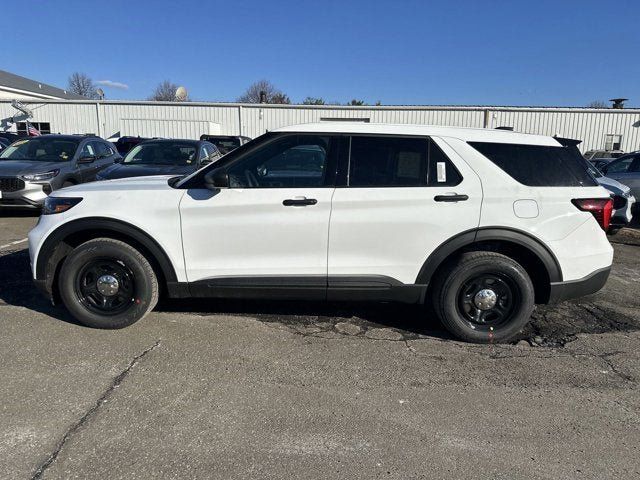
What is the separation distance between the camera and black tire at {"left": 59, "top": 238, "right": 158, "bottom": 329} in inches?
148

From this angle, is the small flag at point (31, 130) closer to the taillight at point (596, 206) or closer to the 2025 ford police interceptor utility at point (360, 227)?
the 2025 ford police interceptor utility at point (360, 227)

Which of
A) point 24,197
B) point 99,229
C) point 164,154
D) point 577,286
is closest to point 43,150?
point 24,197

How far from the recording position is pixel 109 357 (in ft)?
11.3

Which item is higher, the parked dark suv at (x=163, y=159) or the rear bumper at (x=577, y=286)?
the parked dark suv at (x=163, y=159)

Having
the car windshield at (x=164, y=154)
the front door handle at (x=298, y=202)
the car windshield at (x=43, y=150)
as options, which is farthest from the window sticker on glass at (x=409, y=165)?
the car windshield at (x=43, y=150)

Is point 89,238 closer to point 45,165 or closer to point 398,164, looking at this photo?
point 398,164

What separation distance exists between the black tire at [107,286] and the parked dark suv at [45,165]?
5.30 meters

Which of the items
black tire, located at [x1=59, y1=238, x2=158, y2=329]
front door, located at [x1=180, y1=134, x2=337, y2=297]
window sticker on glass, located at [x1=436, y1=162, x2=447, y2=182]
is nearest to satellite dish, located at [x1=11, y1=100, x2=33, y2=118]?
black tire, located at [x1=59, y1=238, x2=158, y2=329]

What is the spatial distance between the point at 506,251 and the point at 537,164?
0.75 meters

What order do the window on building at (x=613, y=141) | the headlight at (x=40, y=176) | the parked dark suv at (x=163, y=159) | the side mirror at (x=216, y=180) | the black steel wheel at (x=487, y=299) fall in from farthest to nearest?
the window on building at (x=613, y=141)
the headlight at (x=40, y=176)
the parked dark suv at (x=163, y=159)
the black steel wheel at (x=487, y=299)
the side mirror at (x=216, y=180)

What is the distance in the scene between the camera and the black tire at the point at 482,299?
3682mm

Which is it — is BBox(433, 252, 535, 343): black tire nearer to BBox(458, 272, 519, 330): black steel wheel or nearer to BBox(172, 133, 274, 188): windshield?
BBox(458, 272, 519, 330): black steel wheel

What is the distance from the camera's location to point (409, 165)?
Result: 145 inches

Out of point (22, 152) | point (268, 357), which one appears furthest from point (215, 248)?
point (22, 152)
